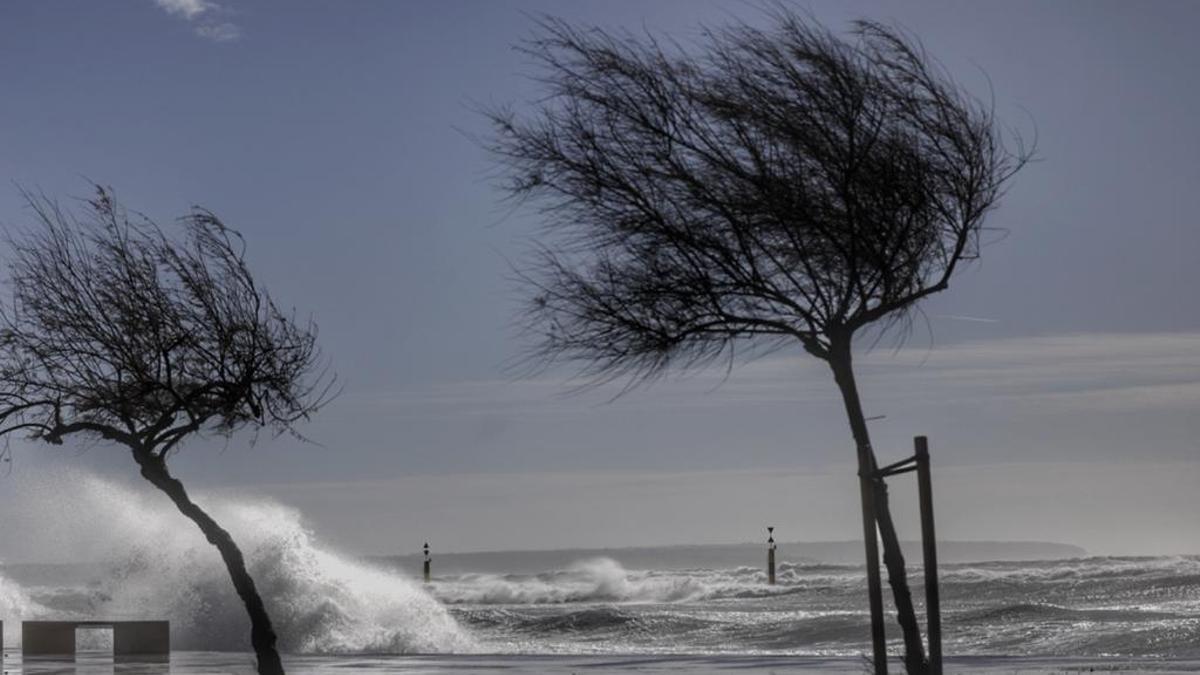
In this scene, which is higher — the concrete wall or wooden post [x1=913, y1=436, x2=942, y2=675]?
wooden post [x1=913, y1=436, x2=942, y2=675]

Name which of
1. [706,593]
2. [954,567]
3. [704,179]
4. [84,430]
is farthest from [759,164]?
[954,567]

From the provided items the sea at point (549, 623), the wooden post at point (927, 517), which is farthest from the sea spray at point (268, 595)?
the wooden post at point (927, 517)

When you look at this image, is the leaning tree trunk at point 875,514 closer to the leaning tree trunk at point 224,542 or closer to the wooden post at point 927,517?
the wooden post at point 927,517

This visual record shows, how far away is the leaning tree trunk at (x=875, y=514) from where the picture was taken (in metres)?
14.2

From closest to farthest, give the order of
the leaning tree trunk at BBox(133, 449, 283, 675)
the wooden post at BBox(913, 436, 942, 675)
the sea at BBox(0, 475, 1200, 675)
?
1. the wooden post at BBox(913, 436, 942, 675)
2. the leaning tree trunk at BBox(133, 449, 283, 675)
3. the sea at BBox(0, 475, 1200, 675)

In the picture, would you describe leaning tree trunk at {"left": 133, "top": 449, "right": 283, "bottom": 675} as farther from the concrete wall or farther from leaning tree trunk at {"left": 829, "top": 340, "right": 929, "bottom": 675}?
the concrete wall

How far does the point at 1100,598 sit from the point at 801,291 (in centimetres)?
3528

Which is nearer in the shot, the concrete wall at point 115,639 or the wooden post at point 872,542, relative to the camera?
the wooden post at point 872,542

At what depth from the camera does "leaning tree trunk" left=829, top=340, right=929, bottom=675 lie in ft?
46.5

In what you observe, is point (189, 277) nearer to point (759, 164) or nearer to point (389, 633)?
point (759, 164)

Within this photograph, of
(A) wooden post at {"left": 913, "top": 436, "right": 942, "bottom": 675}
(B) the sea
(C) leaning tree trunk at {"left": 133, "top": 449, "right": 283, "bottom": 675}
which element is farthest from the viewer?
(B) the sea

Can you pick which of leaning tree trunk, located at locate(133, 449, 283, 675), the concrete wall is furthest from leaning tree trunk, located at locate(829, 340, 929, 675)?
the concrete wall

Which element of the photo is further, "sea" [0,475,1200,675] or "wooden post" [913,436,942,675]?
"sea" [0,475,1200,675]

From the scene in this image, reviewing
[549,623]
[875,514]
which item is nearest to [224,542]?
[875,514]
